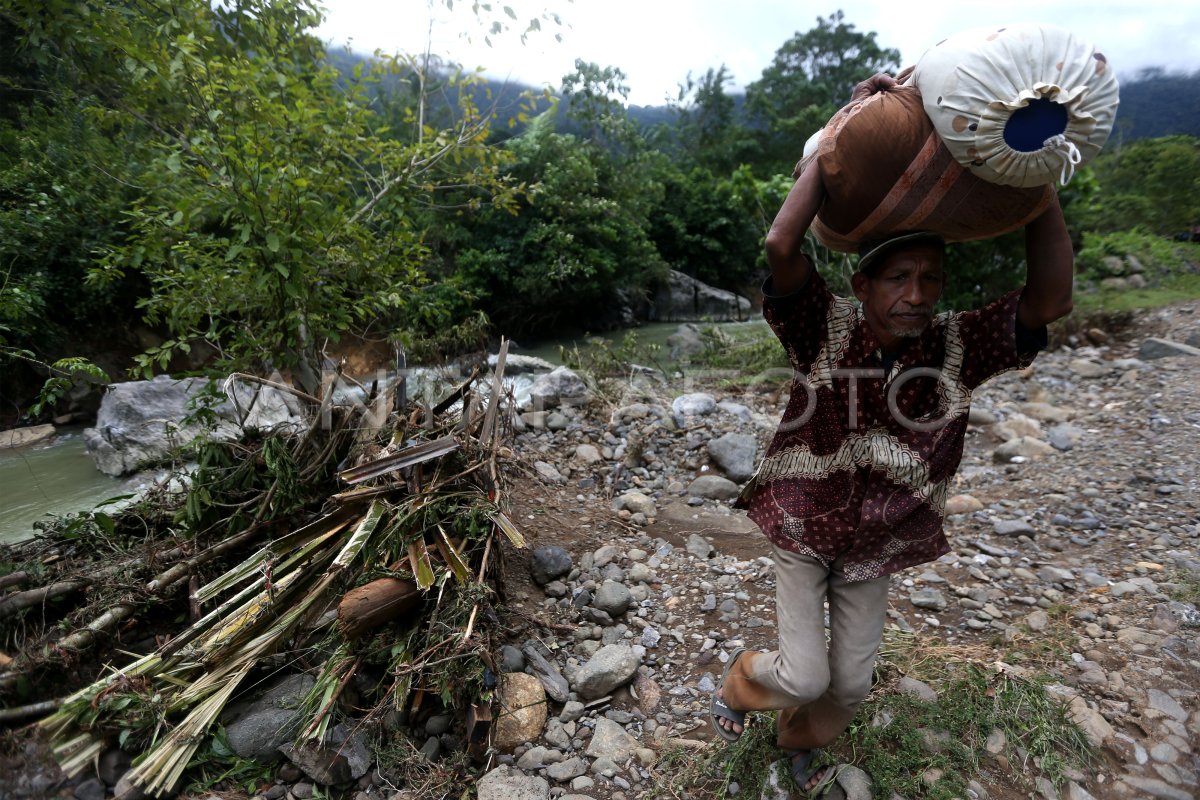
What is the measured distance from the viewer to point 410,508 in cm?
249

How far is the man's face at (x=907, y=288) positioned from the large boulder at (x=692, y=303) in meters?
14.9

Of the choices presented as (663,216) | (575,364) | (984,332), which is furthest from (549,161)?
(984,332)

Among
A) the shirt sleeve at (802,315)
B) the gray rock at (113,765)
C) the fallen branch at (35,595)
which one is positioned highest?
the shirt sleeve at (802,315)

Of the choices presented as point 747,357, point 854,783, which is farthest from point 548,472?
point 747,357

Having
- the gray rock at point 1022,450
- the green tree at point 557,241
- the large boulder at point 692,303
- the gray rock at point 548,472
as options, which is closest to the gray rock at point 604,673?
the gray rock at point 548,472

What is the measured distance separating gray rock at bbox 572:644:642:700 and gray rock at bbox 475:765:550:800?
386mm

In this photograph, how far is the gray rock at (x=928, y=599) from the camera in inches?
106

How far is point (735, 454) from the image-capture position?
428cm

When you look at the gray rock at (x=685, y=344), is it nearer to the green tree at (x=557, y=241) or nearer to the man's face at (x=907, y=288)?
the green tree at (x=557, y=241)

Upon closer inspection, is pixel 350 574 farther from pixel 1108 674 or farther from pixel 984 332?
pixel 1108 674

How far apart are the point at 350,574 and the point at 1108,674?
286 centimetres

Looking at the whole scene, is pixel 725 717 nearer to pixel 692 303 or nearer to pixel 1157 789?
pixel 1157 789

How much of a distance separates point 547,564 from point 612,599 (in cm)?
43

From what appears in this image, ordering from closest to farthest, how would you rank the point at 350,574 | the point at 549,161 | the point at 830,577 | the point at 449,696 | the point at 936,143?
1. the point at 936,143
2. the point at 830,577
3. the point at 449,696
4. the point at 350,574
5. the point at 549,161
